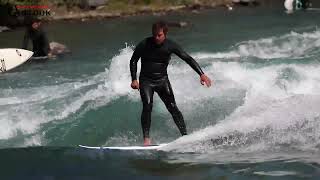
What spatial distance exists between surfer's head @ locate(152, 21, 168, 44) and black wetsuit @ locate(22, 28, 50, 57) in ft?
39.2

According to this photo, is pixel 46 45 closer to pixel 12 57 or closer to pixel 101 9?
pixel 12 57

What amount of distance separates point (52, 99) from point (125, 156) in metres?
5.82

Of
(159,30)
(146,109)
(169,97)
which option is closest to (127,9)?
(169,97)

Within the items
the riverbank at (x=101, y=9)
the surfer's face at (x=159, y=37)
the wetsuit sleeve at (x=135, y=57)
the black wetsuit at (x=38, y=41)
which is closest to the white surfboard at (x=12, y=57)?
the black wetsuit at (x=38, y=41)

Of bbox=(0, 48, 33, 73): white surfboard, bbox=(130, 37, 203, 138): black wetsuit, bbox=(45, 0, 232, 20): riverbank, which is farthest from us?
bbox=(45, 0, 232, 20): riverbank

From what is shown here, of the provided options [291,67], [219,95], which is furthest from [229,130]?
[291,67]

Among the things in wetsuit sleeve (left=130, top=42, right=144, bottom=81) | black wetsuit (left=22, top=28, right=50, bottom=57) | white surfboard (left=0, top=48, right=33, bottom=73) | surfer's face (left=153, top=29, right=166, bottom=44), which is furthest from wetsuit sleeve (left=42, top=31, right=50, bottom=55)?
surfer's face (left=153, top=29, right=166, bottom=44)

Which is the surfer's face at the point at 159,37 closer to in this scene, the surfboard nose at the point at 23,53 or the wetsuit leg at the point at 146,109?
the wetsuit leg at the point at 146,109

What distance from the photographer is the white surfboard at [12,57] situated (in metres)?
20.4

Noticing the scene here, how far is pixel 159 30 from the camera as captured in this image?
9.19 m

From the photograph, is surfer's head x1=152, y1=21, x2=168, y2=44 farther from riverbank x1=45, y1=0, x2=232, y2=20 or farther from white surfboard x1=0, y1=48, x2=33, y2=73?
riverbank x1=45, y1=0, x2=232, y2=20

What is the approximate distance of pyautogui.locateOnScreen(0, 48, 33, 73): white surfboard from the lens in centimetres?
2040

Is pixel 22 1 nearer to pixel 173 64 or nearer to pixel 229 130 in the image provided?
pixel 173 64

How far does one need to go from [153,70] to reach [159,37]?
2.24 feet
